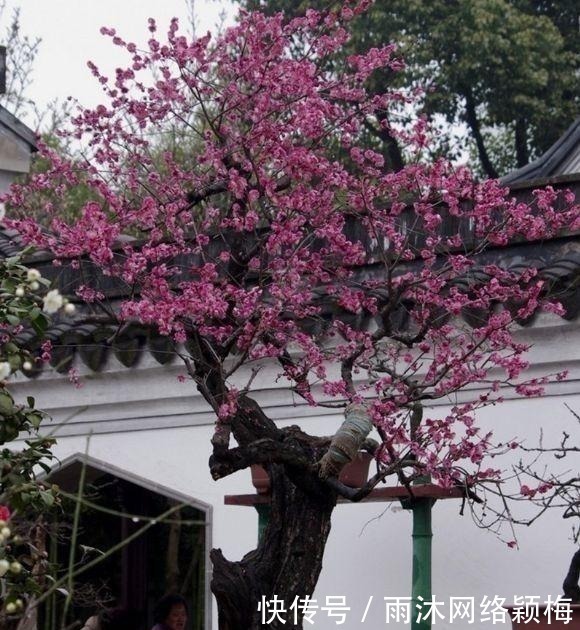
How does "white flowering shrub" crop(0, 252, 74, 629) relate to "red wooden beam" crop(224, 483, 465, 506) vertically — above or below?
below

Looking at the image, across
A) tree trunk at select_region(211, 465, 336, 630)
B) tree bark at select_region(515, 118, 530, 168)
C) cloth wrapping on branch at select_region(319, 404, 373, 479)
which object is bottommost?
tree trunk at select_region(211, 465, 336, 630)

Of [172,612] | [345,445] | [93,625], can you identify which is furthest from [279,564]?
[93,625]

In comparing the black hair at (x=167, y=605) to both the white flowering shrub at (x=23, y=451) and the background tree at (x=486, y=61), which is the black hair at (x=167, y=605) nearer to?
the white flowering shrub at (x=23, y=451)

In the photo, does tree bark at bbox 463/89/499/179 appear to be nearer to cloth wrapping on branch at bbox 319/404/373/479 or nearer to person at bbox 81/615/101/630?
person at bbox 81/615/101/630

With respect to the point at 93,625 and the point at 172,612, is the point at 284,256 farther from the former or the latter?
the point at 93,625

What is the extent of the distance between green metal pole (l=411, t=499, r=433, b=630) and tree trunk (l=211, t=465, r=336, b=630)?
1323mm

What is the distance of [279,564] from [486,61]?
16818 mm

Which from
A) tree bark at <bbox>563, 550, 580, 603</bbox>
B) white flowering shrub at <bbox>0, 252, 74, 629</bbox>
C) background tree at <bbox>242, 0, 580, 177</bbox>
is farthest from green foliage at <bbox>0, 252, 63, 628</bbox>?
background tree at <bbox>242, 0, 580, 177</bbox>

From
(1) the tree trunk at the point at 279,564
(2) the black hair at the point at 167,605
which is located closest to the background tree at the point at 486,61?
(2) the black hair at the point at 167,605

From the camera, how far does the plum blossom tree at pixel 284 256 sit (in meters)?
6.77

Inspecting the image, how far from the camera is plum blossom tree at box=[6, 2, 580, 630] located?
677 cm

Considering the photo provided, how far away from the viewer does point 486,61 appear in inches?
887

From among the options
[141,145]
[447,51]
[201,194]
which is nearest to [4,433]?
[201,194]

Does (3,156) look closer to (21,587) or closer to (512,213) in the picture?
(512,213)
